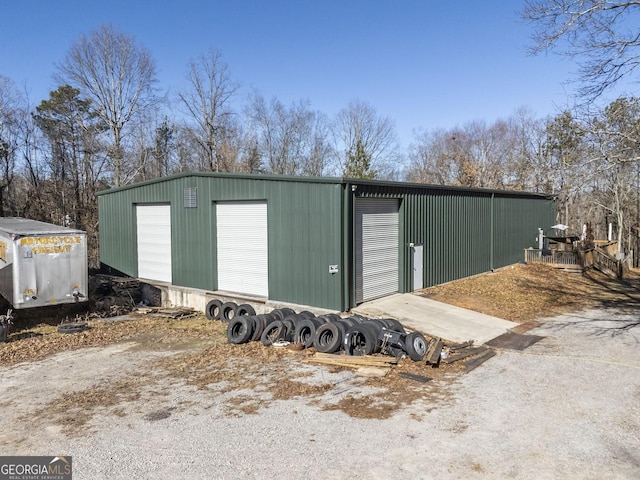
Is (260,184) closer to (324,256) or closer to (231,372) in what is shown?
(324,256)

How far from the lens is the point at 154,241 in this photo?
1938 centimetres

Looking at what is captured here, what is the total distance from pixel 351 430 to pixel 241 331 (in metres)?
5.59

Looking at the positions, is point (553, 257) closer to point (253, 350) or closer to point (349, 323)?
point (349, 323)

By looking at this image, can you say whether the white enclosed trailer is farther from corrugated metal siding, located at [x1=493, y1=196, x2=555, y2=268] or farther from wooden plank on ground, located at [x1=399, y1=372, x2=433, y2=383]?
corrugated metal siding, located at [x1=493, y1=196, x2=555, y2=268]

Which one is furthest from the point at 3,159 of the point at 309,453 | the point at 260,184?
the point at 309,453

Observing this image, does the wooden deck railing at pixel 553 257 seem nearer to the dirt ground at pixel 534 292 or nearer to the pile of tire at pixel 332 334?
the dirt ground at pixel 534 292

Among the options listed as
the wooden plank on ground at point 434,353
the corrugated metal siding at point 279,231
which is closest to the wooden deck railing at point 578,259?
the corrugated metal siding at point 279,231

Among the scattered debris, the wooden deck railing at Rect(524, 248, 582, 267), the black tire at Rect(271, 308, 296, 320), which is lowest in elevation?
the scattered debris

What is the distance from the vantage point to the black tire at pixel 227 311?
48.7 feet

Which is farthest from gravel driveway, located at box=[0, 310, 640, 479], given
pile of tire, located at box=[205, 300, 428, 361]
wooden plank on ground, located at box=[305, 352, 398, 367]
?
pile of tire, located at box=[205, 300, 428, 361]

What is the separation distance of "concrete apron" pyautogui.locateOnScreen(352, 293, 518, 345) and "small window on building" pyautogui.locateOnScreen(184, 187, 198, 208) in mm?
7566

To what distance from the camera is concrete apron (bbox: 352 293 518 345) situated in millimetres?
12109

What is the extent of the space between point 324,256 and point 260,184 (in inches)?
136

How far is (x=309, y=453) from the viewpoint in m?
5.88
